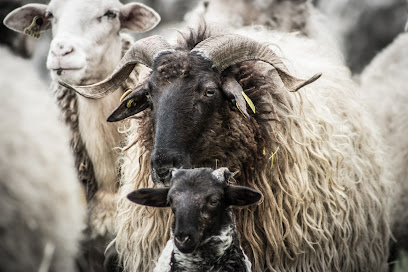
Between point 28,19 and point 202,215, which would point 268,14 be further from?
point 202,215

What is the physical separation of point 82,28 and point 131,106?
1.09 m

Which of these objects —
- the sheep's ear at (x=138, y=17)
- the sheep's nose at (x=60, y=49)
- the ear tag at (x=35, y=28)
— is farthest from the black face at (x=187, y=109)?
the ear tag at (x=35, y=28)

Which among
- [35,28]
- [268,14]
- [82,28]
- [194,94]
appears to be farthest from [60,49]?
[268,14]

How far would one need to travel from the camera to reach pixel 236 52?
141 inches

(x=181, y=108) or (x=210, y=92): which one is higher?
(x=210, y=92)

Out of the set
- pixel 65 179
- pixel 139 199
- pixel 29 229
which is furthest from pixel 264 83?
pixel 29 229

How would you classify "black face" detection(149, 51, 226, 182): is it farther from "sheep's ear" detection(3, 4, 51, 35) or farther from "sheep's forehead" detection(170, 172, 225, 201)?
"sheep's ear" detection(3, 4, 51, 35)

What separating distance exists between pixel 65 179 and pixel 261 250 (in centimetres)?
145

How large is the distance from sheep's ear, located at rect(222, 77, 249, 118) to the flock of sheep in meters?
0.01

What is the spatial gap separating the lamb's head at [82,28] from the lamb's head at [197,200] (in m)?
1.71

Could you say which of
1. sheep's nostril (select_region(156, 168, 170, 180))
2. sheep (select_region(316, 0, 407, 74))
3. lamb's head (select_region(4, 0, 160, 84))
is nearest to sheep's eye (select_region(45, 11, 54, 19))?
lamb's head (select_region(4, 0, 160, 84))

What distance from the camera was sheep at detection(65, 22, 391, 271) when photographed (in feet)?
11.3

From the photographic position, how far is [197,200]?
113 inches

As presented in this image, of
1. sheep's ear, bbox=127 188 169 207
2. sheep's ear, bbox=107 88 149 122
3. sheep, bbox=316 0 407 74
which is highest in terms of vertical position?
sheep, bbox=316 0 407 74
